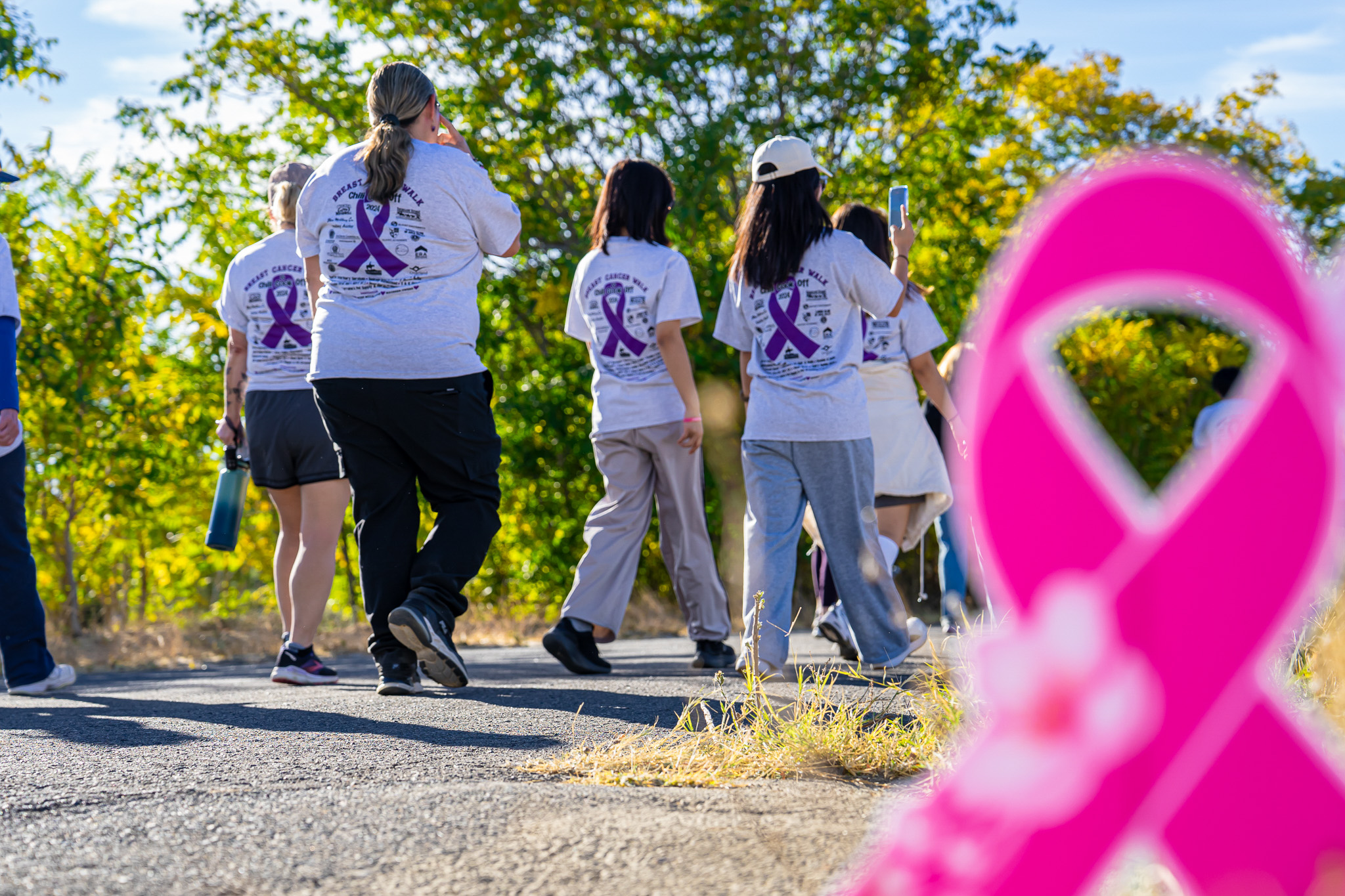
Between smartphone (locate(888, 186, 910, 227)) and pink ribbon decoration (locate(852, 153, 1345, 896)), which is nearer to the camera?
pink ribbon decoration (locate(852, 153, 1345, 896))

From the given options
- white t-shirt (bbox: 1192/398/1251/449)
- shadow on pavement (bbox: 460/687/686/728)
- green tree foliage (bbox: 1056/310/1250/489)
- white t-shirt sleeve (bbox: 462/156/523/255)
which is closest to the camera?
shadow on pavement (bbox: 460/687/686/728)

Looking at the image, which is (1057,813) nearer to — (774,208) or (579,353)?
(774,208)

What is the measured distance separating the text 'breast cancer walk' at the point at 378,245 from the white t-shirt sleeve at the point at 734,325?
1.19m

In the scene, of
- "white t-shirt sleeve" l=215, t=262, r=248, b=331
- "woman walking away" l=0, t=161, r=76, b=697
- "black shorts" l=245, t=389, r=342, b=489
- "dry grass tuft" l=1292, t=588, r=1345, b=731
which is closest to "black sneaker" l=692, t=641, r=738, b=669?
"black shorts" l=245, t=389, r=342, b=489

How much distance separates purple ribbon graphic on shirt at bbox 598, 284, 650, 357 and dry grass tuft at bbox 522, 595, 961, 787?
234cm

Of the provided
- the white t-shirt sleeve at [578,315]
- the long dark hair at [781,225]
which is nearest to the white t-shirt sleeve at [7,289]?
the white t-shirt sleeve at [578,315]

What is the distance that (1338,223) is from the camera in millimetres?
14562

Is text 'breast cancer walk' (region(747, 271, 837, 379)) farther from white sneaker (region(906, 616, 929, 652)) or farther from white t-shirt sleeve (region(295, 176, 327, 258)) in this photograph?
white t-shirt sleeve (region(295, 176, 327, 258))

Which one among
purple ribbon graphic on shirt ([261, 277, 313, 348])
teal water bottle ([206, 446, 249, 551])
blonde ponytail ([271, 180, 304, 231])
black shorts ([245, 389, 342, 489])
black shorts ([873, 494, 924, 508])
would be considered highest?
blonde ponytail ([271, 180, 304, 231])

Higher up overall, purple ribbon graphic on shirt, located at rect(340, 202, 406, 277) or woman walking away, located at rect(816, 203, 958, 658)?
purple ribbon graphic on shirt, located at rect(340, 202, 406, 277)

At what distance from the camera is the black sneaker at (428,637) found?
3707 mm

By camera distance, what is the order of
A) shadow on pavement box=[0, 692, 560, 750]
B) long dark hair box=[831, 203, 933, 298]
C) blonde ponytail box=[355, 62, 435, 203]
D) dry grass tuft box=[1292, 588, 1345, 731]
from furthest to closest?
long dark hair box=[831, 203, 933, 298] → blonde ponytail box=[355, 62, 435, 203] → shadow on pavement box=[0, 692, 560, 750] → dry grass tuft box=[1292, 588, 1345, 731]

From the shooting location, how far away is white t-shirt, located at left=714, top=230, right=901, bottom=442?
14.0 feet

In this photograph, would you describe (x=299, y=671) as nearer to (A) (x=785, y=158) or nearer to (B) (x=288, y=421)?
(B) (x=288, y=421)
